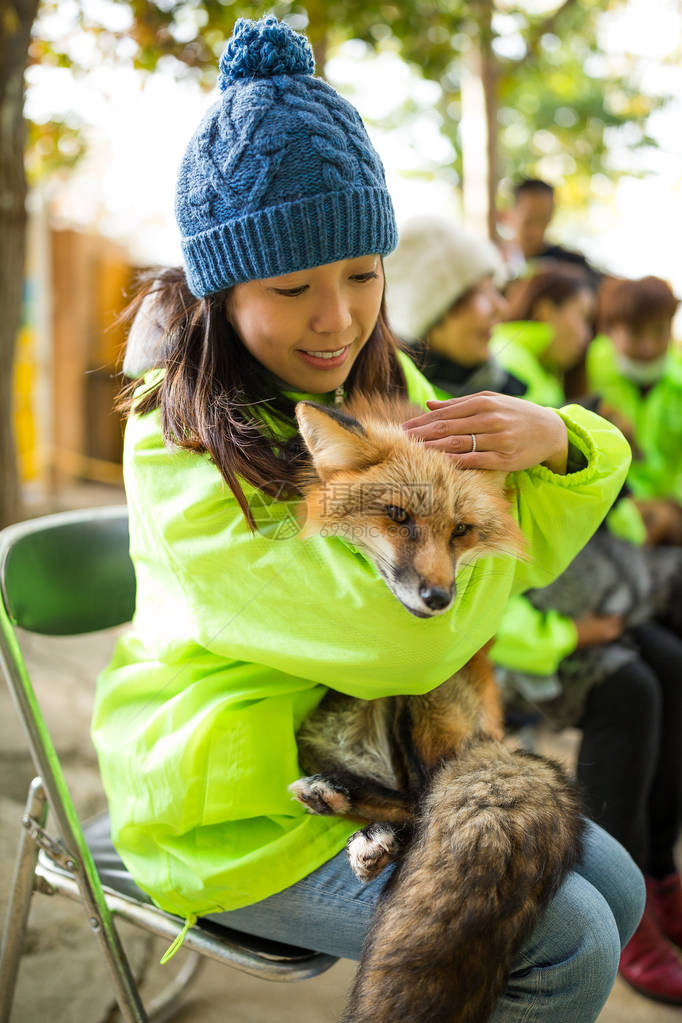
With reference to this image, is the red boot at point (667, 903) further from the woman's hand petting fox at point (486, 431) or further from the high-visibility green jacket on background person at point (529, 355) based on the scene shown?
the woman's hand petting fox at point (486, 431)

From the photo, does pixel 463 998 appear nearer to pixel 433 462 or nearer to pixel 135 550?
pixel 433 462

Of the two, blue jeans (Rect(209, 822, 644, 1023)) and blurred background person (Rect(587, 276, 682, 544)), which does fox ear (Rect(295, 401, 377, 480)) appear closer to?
blue jeans (Rect(209, 822, 644, 1023))

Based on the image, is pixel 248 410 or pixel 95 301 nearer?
pixel 248 410

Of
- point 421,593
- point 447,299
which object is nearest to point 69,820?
point 421,593

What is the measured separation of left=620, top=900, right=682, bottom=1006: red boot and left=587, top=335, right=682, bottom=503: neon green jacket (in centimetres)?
133

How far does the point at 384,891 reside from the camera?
1032 mm

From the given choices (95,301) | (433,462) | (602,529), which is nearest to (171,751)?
(433,462)

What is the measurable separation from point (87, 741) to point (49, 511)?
300cm

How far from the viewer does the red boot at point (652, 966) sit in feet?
5.76

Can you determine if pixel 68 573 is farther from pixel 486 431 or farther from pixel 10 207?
pixel 10 207

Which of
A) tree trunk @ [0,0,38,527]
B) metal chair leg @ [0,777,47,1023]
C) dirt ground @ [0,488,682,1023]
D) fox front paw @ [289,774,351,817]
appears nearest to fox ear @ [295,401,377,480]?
fox front paw @ [289,774,351,817]

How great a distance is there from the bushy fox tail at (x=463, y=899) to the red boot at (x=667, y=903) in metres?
1.13

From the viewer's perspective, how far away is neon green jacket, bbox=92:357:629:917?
1.06 m

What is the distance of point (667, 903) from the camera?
194 cm
